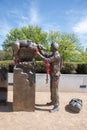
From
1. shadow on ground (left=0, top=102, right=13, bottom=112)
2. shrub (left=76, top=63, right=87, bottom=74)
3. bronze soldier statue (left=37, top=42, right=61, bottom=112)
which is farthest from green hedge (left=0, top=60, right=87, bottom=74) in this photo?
bronze soldier statue (left=37, top=42, right=61, bottom=112)

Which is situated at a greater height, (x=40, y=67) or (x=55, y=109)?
(x=40, y=67)

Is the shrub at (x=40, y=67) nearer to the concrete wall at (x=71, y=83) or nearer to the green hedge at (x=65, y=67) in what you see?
the green hedge at (x=65, y=67)

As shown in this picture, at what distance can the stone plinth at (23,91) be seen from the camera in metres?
5.88

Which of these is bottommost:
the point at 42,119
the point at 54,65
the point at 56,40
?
the point at 42,119

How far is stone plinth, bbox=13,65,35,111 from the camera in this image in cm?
588

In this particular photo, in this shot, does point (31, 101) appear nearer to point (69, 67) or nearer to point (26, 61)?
point (26, 61)

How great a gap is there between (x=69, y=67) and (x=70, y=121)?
6.99 metres

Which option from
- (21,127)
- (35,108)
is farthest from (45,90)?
(21,127)

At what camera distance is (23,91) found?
589cm

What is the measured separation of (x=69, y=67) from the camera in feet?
40.1

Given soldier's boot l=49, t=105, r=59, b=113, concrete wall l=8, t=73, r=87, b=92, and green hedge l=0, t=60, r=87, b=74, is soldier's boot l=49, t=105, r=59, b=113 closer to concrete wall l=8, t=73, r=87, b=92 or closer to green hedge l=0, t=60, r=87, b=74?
concrete wall l=8, t=73, r=87, b=92

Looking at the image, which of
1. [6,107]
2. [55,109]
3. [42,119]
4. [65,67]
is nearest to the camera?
[42,119]

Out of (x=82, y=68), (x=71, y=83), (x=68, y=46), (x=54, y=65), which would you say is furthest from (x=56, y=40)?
(x=54, y=65)

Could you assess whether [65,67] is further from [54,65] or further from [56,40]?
[56,40]
